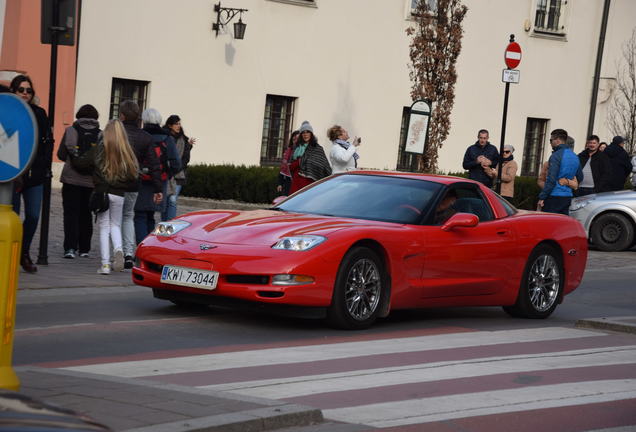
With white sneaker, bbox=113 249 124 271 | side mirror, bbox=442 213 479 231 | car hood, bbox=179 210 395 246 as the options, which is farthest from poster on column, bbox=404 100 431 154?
car hood, bbox=179 210 395 246

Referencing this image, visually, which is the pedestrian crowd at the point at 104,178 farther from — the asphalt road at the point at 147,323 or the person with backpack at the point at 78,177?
the asphalt road at the point at 147,323

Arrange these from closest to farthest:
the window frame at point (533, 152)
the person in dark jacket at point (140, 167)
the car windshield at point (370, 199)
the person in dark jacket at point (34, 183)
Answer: the car windshield at point (370, 199), the person in dark jacket at point (34, 183), the person in dark jacket at point (140, 167), the window frame at point (533, 152)

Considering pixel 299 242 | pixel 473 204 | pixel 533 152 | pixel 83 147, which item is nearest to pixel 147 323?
pixel 299 242

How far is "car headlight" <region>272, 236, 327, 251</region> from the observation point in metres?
9.82

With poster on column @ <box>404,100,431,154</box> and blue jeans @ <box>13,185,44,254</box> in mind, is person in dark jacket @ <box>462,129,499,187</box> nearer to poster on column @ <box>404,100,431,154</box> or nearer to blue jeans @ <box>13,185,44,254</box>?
poster on column @ <box>404,100,431,154</box>

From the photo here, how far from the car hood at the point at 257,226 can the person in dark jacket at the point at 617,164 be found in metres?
13.9

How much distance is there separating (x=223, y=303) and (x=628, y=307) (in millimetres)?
5814

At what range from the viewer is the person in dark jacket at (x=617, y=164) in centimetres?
2355

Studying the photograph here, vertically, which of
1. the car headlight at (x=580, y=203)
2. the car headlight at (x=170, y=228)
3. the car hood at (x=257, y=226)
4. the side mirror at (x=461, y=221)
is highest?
the side mirror at (x=461, y=221)

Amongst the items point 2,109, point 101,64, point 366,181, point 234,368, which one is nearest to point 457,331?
point 366,181

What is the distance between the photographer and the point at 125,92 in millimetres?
27625

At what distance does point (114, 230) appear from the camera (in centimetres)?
1341

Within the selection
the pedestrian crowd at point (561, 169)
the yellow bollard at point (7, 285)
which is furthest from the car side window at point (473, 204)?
the pedestrian crowd at point (561, 169)

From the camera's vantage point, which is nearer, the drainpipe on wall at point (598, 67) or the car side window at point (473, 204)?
the car side window at point (473, 204)
